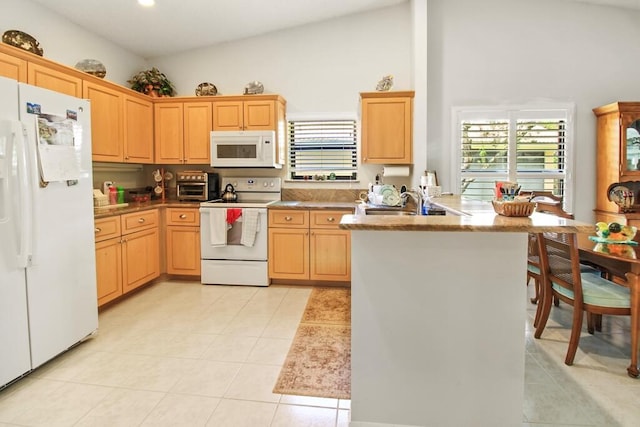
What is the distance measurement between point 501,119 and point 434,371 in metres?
3.39

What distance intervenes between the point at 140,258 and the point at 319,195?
2107 millimetres

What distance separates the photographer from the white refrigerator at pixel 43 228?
1.92 meters

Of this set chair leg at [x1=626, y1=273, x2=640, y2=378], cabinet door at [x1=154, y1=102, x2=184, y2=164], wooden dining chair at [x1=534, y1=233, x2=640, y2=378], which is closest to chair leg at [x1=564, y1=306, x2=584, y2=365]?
wooden dining chair at [x1=534, y1=233, x2=640, y2=378]

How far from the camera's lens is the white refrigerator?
192 cm

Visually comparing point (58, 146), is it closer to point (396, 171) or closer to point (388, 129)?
point (388, 129)

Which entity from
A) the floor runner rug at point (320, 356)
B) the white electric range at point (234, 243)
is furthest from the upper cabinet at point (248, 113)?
the floor runner rug at point (320, 356)

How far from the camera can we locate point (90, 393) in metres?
1.97

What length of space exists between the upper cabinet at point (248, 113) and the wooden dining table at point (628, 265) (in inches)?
123

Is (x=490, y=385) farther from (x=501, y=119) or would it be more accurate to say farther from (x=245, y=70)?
(x=245, y=70)

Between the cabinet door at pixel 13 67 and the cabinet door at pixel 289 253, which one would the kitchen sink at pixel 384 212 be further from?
the cabinet door at pixel 13 67

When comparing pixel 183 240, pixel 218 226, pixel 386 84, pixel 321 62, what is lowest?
pixel 183 240

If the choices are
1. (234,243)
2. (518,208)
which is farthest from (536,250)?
(234,243)

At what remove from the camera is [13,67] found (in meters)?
2.51

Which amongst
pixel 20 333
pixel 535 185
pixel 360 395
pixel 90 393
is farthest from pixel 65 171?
pixel 535 185
